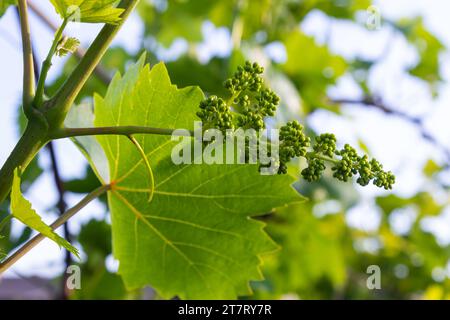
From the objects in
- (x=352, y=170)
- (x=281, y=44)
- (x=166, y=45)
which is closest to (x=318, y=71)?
(x=281, y=44)

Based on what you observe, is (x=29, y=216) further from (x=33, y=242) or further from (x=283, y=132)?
(x=283, y=132)

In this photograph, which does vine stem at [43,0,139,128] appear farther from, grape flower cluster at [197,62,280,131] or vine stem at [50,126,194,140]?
grape flower cluster at [197,62,280,131]

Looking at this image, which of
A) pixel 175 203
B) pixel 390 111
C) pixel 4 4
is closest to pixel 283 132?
pixel 175 203

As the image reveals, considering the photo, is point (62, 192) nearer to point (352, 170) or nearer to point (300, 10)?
point (352, 170)

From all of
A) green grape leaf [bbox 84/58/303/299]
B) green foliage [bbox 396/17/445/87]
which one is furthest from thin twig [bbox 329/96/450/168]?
green grape leaf [bbox 84/58/303/299]

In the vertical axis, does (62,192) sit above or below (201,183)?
above
